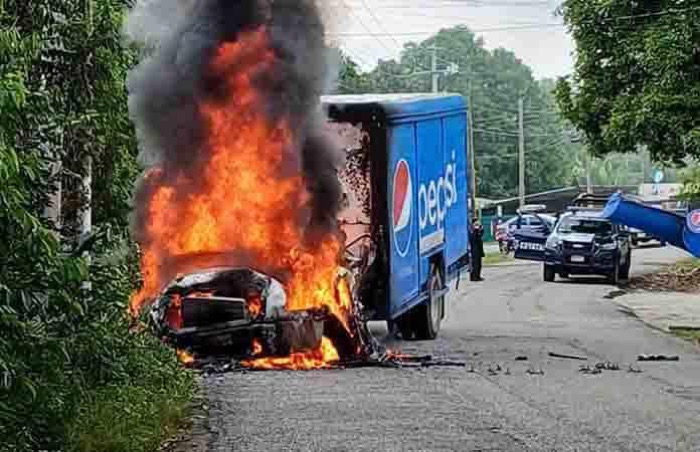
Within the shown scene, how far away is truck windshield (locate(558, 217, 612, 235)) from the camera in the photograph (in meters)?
35.2

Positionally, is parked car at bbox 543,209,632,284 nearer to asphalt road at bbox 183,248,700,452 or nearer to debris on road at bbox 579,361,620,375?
asphalt road at bbox 183,248,700,452

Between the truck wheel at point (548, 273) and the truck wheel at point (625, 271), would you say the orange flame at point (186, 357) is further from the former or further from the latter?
the truck wheel at point (625, 271)

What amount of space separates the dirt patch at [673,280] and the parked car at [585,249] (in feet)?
2.73

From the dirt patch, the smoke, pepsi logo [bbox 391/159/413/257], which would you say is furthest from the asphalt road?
the dirt patch

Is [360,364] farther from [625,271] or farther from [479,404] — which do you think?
[625,271]

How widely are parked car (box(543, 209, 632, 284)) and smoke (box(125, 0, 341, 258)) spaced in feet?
65.5

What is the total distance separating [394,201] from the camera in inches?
632

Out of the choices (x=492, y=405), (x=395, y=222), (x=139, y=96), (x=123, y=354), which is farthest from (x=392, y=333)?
(x=123, y=354)

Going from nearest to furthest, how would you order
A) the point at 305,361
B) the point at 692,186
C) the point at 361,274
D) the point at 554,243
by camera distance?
the point at 305,361 < the point at 361,274 < the point at 692,186 < the point at 554,243

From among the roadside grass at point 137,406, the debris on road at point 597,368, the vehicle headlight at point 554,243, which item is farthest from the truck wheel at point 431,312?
the vehicle headlight at point 554,243

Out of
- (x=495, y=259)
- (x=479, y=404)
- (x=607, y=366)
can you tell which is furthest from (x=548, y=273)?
(x=479, y=404)

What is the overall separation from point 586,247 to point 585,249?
0.07 m

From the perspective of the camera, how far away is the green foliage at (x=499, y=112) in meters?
79.6

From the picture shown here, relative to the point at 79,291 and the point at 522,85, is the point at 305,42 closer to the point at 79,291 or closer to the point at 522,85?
the point at 79,291
